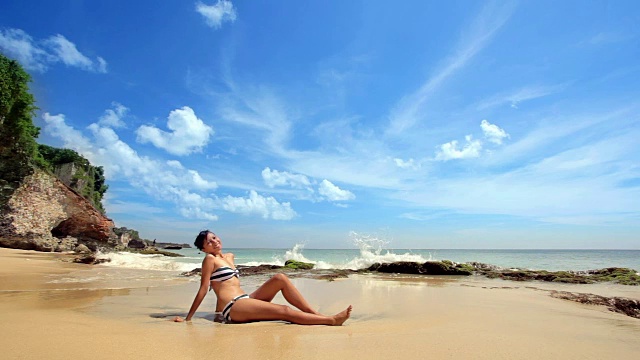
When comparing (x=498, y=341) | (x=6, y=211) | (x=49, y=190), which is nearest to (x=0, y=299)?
(x=498, y=341)

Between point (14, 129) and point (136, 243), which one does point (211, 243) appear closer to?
point (14, 129)

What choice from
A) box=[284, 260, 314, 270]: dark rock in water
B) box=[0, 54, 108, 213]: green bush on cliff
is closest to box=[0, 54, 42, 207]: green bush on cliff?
box=[0, 54, 108, 213]: green bush on cliff

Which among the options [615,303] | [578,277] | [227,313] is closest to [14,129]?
[227,313]

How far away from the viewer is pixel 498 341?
3336 mm

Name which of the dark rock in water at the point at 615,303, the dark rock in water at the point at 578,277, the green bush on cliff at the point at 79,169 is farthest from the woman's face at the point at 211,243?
the green bush on cliff at the point at 79,169

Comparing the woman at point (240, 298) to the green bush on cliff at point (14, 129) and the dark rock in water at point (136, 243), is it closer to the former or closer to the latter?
the green bush on cliff at point (14, 129)

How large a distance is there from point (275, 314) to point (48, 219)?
100 ft

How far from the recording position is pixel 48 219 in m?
A: 26.6

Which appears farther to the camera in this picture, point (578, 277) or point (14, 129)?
point (14, 129)

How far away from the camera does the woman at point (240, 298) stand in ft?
13.7

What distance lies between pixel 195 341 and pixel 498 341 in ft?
9.47

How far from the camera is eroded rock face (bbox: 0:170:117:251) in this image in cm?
2370

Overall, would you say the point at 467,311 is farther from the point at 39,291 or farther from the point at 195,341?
the point at 39,291

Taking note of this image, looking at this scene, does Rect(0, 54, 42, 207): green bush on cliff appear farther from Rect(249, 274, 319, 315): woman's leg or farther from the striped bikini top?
Rect(249, 274, 319, 315): woman's leg
